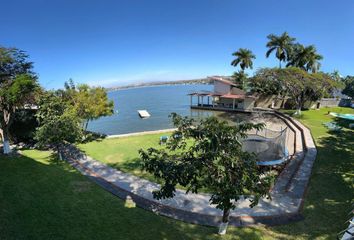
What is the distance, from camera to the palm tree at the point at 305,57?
1565 inches

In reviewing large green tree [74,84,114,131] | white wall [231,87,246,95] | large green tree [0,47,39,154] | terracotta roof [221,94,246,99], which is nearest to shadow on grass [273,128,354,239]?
large green tree [0,47,39,154]

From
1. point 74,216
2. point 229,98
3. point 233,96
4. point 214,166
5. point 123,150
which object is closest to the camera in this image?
point 214,166

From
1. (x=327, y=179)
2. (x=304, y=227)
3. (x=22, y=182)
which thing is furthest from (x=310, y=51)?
(x=22, y=182)

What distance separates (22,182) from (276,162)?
34.8 feet

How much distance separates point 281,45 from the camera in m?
41.9

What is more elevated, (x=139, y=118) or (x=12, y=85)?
(x=12, y=85)

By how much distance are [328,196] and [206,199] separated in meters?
4.37

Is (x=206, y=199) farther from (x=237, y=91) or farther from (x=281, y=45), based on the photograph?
(x=281, y=45)

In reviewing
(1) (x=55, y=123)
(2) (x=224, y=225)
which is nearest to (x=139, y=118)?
(1) (x=55, y=123)

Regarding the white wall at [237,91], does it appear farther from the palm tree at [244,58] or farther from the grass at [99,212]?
the grass at [99,212]

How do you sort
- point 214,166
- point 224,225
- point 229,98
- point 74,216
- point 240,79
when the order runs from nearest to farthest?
point 214,166, point 224,225, point 74,216, point 229,98, point 240,79

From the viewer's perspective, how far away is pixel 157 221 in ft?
23.1

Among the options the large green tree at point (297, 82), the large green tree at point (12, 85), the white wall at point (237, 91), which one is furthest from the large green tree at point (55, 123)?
the white wall at point (237, 91)

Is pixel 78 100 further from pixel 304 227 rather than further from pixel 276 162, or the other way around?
pixel 304 227
